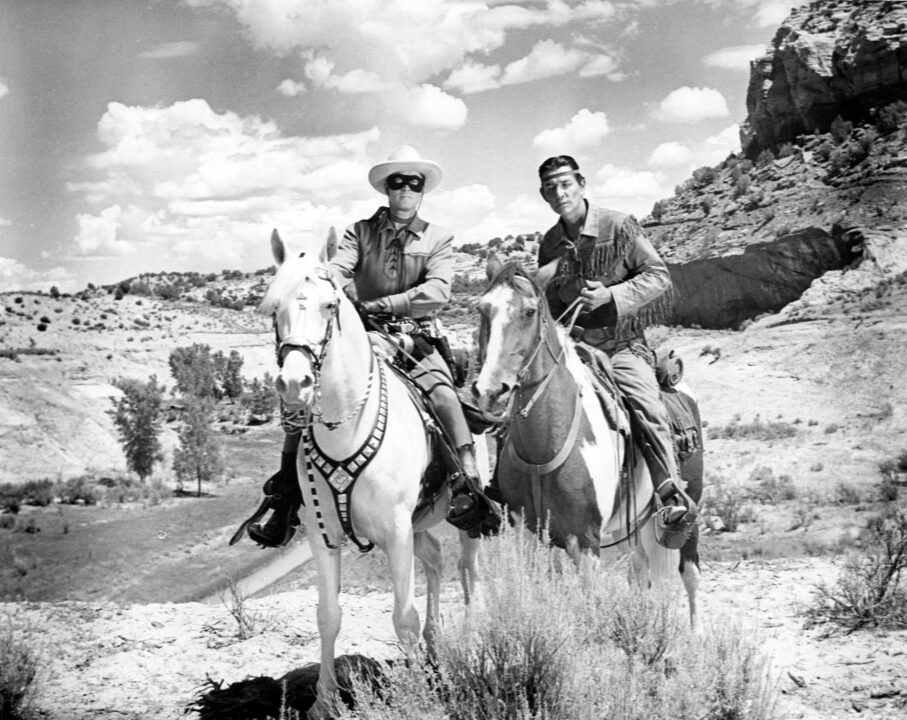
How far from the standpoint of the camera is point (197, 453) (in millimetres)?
33906

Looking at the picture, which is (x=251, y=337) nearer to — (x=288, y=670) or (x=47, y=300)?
(x=47, y=300)

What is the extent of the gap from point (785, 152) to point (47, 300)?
60485mm

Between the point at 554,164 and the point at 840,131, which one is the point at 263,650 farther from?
the point at 840,131

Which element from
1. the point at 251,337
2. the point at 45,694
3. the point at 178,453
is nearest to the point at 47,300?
the point at 251,337

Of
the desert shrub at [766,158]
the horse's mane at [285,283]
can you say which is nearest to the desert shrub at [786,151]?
the desert shrub at [766,158]

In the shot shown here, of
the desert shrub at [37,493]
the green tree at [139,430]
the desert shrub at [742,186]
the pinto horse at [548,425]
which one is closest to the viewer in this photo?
the pinto horse at [548,425]

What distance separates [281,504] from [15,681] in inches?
93.8

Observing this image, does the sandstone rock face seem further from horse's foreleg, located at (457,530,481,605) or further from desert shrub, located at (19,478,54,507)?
desert shrub, located at (19,478,54,507)

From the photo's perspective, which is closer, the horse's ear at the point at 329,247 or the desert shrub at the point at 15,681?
the horse's ear at the point at 329,247

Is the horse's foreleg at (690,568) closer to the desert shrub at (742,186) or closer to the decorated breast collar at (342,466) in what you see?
the decorated breast collar at (342,466)

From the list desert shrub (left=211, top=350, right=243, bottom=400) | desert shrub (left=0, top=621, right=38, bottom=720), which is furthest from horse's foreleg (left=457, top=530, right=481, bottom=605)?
desert shrub (left=211, top=350, right=243, bottom=400)

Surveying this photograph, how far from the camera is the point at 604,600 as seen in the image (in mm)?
4559

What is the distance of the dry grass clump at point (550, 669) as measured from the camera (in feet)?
12.4

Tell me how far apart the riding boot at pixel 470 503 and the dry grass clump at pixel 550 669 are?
0.79 metres
